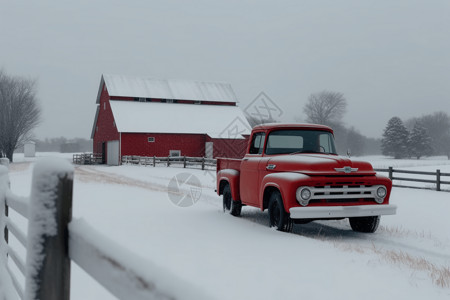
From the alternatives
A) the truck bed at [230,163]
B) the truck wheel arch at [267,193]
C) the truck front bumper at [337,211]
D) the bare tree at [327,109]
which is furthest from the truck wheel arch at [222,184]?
the bare tree at [327,109]

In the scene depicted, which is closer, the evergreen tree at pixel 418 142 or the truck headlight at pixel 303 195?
the truck headlight at pixel 303 195

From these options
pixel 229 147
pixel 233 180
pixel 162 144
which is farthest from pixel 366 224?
pixel 229 147

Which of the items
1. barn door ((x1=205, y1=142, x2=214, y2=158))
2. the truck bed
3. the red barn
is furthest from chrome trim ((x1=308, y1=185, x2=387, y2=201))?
barn door ((x1=205, y1=142, x2=214, y2=158))

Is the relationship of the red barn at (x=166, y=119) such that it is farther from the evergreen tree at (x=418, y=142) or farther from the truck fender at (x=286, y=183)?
the evergreen tree at (x=418, y=142)

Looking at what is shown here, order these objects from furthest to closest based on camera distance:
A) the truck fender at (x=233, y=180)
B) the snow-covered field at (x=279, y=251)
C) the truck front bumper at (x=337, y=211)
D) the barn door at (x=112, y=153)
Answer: the barn door at (x=112, y=153) < the truck fender at (x=233, y=180) < the truck front bumper at (x=337, y=211) < the snow-covered field at (x=279, y=251)

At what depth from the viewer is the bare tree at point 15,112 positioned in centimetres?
4922

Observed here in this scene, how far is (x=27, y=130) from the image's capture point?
5150 centimetres

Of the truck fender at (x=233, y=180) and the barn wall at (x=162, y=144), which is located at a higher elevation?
the barn wall at (x=162, y=144)

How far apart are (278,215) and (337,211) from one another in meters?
1.17

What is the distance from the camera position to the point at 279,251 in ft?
22.9

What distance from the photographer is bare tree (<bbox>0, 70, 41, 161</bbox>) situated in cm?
4922

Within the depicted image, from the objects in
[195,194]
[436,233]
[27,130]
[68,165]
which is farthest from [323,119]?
[68,165]

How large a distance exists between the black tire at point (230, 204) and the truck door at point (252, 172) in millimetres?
514

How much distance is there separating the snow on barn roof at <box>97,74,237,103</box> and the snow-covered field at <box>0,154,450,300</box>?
116 ft
